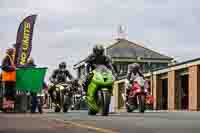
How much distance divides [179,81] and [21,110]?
112 ft

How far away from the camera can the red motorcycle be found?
762 inches

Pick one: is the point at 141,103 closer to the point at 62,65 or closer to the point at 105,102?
the point at 105,102

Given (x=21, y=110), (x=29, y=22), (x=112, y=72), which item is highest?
(x=29, y=22)

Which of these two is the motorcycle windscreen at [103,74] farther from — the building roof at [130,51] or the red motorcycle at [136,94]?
the building roof at [130,51]

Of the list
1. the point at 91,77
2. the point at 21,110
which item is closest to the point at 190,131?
the point at 91,77

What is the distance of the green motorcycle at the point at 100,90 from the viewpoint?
45.4 feet

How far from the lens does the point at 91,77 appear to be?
14.4 metres

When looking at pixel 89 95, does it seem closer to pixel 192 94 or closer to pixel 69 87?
pixel 69 87

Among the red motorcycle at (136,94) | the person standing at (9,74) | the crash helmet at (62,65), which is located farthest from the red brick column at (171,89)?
the person standing at (9,74)

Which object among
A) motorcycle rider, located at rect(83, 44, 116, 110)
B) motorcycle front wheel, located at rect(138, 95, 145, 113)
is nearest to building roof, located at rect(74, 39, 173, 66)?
motorcycle front wheel, located at rect(138, 95, 145, 113)

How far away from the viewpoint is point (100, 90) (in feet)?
46.2

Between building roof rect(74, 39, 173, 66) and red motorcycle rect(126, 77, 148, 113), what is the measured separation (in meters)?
97.6

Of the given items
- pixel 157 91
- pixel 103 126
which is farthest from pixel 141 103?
pixel 157 91

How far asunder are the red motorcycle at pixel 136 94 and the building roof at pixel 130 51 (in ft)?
320
